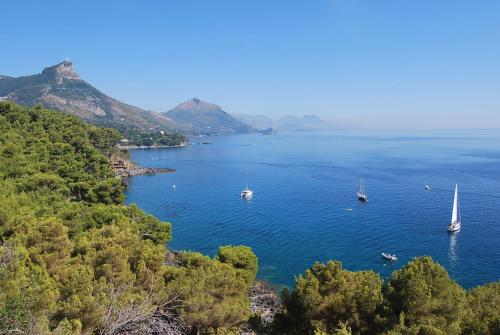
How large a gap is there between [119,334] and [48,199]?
68.7 feet

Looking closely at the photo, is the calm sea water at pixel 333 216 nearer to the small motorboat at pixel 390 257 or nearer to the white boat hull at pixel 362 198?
the small motorboat at pixel 390 257

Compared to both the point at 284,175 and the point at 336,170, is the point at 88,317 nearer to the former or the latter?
the point at 284,175

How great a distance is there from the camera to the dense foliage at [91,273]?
40.8 ft

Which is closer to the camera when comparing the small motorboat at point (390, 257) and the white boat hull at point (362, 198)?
the small motorboat at point (390, 257)

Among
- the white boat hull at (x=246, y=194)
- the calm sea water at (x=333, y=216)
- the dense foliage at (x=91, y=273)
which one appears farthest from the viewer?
the white boat hull at (x=246, y=194)

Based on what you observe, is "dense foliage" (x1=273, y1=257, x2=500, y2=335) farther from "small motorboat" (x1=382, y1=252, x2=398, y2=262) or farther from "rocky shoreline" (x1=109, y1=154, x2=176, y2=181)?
"rocky shoreline" (x1=109, y1=154, x2=176, y2=181)

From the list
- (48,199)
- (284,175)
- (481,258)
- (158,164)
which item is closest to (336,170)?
(284,175)

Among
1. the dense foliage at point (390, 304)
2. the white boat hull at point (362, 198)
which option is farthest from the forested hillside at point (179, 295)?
the white boat hull at point (362, 198)

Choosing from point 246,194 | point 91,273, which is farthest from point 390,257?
point 246,194

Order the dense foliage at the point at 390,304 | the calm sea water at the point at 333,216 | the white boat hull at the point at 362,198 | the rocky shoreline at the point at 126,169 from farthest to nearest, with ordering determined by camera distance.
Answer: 1. the rocky shoreline at the point at 126,169
2. the white boat hull at the point at 362,198
3. the calm sea water at the point at 333,216
4. the dense foliage at the point at 390,304

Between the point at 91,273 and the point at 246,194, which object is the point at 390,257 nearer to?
the point at 91,273

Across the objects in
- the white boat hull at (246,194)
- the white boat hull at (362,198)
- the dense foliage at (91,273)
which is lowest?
the white boat hull at (246,194)

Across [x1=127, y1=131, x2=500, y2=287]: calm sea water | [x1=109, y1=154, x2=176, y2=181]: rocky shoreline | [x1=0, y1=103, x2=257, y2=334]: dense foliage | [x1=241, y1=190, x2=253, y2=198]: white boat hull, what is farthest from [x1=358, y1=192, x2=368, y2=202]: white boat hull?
[x1=109, y1=154, x2=176, y2=181]: rocky shoreline

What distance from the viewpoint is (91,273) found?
660 inches
